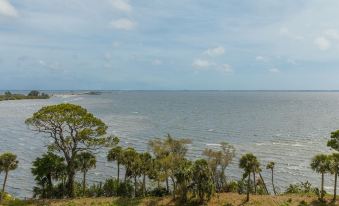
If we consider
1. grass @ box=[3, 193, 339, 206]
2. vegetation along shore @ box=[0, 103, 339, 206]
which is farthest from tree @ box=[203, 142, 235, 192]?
grass @ box=[3, 193, 339, 206]

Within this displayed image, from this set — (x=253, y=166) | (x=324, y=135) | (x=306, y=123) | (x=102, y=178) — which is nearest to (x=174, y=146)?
(x=253, y=166)

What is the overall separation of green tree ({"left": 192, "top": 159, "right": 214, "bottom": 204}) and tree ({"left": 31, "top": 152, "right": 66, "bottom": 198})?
58.8 ft

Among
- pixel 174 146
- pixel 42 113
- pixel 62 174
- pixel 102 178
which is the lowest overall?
pixel 102 178

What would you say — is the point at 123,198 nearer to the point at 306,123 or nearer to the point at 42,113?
the point at 42,113

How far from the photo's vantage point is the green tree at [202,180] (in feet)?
141

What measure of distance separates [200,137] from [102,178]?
4530 cm

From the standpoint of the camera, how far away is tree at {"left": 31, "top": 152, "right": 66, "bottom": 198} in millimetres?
47344

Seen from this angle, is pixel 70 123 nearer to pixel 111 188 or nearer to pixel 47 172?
pixel 47 172

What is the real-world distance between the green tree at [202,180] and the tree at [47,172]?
17.9 m

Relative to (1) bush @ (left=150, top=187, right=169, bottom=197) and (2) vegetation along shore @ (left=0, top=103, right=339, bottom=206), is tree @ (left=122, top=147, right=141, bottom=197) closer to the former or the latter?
(2) vegetation along shore @ (left=0, top=103, right=339, bottom=206)

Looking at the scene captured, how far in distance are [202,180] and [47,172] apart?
19837 mm

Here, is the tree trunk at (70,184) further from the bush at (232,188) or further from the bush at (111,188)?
the bush at (232,188)

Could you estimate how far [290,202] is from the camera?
1726 inches

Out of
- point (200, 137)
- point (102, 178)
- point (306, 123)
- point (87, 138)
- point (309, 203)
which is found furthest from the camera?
point (306, 123)
